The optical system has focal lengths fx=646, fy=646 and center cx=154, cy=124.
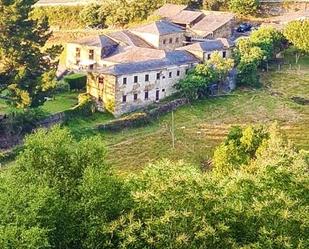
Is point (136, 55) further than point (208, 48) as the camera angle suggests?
No

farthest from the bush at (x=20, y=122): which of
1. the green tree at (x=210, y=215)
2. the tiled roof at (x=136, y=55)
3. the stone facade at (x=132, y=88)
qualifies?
the green tree at (x=210, y=215)

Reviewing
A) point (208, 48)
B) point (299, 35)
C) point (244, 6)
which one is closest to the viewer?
point (208, 48)

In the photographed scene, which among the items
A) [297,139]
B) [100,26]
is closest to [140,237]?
[297,139]

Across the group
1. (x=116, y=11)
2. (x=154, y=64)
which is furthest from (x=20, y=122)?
(x=116, y=11)

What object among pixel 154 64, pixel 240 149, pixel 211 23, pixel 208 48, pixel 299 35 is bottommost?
pixel 240 149

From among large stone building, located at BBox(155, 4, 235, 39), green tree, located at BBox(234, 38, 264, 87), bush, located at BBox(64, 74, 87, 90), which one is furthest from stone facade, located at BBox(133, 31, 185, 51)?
bush, located at BBox(64, 74, 87, 90)

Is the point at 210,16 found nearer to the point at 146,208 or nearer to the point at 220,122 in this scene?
the point at 220,122

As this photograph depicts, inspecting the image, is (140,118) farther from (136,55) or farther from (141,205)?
(141,205)
